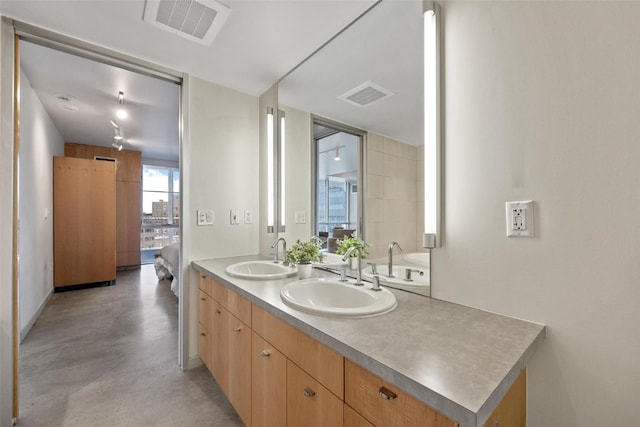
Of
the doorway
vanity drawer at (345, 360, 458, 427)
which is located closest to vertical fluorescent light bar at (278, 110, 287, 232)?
the doorway

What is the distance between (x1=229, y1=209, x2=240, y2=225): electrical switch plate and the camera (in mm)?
2406

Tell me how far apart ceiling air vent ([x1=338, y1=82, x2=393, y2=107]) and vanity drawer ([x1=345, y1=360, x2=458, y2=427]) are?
131 cm

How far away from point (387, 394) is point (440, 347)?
0.21m

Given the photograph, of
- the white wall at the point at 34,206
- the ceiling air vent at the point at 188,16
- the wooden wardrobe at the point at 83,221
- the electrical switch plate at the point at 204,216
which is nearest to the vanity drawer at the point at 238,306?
the electrical switch plate at the point at 204,216

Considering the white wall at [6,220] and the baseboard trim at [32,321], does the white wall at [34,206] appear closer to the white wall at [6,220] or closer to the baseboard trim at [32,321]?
the baseboard trim at [32,321]

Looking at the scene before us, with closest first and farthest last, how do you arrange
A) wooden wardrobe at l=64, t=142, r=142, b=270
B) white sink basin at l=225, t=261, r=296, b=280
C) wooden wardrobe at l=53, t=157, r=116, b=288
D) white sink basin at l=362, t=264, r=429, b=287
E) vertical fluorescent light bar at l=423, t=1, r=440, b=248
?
vertical fluorescent light bar at l=423, t=1, r=440, b=248 < white sink basin at l=362, t=264, r=429, b=287 < white sink basin at l=225, t=261, r=296, b=280 < wooden wardrobe at l=53, t=157, r=116, b=288 < wooden wardrobe at l=64, t=142, r=142, b=270

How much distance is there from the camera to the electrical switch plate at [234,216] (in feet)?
7.90

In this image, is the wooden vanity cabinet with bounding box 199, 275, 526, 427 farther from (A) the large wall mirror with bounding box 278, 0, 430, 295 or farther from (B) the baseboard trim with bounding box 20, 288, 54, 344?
(B) the baseboard trim with bounding box 20, 288, 54, 344

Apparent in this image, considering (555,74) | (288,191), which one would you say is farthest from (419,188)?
(288,191)

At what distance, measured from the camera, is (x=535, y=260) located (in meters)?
0.96

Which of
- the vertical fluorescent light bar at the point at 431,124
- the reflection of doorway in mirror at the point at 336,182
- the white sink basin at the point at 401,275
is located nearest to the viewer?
the vertical fluorescent light bar at the point at 431,124

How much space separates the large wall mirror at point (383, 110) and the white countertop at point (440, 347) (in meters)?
0.30

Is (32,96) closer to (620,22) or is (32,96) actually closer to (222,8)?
(222,8)

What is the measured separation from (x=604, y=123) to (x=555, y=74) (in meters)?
0.22
